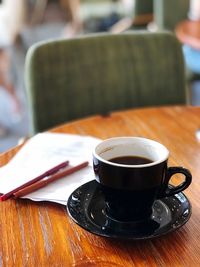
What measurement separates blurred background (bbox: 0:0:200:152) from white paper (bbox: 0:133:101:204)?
124 centimetres

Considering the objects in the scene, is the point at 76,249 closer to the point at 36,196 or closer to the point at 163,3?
the point at 36,196

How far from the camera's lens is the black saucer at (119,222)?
526 mm

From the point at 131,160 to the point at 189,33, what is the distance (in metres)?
1.37

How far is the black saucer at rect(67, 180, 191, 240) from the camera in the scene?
1.73 feet

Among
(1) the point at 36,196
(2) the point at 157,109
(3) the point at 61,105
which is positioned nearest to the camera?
(1) the point at 36,196

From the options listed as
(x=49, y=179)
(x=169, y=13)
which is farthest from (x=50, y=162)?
(x=169, y=13)

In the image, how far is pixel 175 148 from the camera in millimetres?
781

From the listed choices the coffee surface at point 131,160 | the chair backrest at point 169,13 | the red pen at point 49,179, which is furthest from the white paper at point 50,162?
the chair backrest at point 169,13

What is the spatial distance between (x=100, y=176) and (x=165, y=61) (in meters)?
0.67

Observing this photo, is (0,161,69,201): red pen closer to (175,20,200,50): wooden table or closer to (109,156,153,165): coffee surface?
(109,156,153,165): coffee surface

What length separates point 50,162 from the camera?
28.4 inches

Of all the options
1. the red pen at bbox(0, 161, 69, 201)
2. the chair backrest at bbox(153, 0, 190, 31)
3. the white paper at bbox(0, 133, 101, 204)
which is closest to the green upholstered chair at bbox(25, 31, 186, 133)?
the white paper at bbox(0, 133, 101, 204)

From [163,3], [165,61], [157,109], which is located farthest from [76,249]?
[163,3]

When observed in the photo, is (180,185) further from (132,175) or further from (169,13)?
(169,13)
